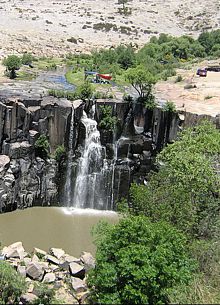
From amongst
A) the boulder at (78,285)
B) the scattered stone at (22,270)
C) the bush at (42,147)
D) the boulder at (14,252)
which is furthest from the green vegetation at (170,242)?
the bush at (42,147)

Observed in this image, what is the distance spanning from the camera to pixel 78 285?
1930 cm

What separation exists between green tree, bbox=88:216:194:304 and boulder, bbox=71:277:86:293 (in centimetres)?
151

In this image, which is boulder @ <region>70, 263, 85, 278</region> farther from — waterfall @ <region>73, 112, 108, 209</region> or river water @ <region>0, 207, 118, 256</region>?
waterfall @ <region>73, 112, 108, 209</region>

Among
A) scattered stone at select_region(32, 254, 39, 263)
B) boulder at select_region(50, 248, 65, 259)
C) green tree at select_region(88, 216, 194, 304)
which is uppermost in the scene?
green tree at select_region(88, 216, 194, 304)

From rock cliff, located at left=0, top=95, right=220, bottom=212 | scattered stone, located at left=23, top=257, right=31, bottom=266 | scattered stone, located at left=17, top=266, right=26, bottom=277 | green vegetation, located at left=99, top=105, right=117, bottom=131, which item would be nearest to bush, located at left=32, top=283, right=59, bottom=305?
scattered stone, located at left=17, top=266, right=26, bottom=277

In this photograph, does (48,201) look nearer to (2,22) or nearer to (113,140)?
Answer: (113,140)

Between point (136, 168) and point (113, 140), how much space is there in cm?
254

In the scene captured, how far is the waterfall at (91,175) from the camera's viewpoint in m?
30.9

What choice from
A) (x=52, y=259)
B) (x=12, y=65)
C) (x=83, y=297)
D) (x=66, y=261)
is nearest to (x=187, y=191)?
(x=66, y=261)

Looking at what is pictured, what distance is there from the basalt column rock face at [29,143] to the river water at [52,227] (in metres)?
0.96

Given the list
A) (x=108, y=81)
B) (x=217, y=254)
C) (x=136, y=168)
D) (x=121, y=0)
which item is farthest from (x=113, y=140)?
(x=121, y=0)

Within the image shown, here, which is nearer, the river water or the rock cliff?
the river water

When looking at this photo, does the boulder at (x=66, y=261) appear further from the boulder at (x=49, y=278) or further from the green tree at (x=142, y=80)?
the green tree at (x=142, y=80)

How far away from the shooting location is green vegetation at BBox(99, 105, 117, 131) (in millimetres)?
30719
